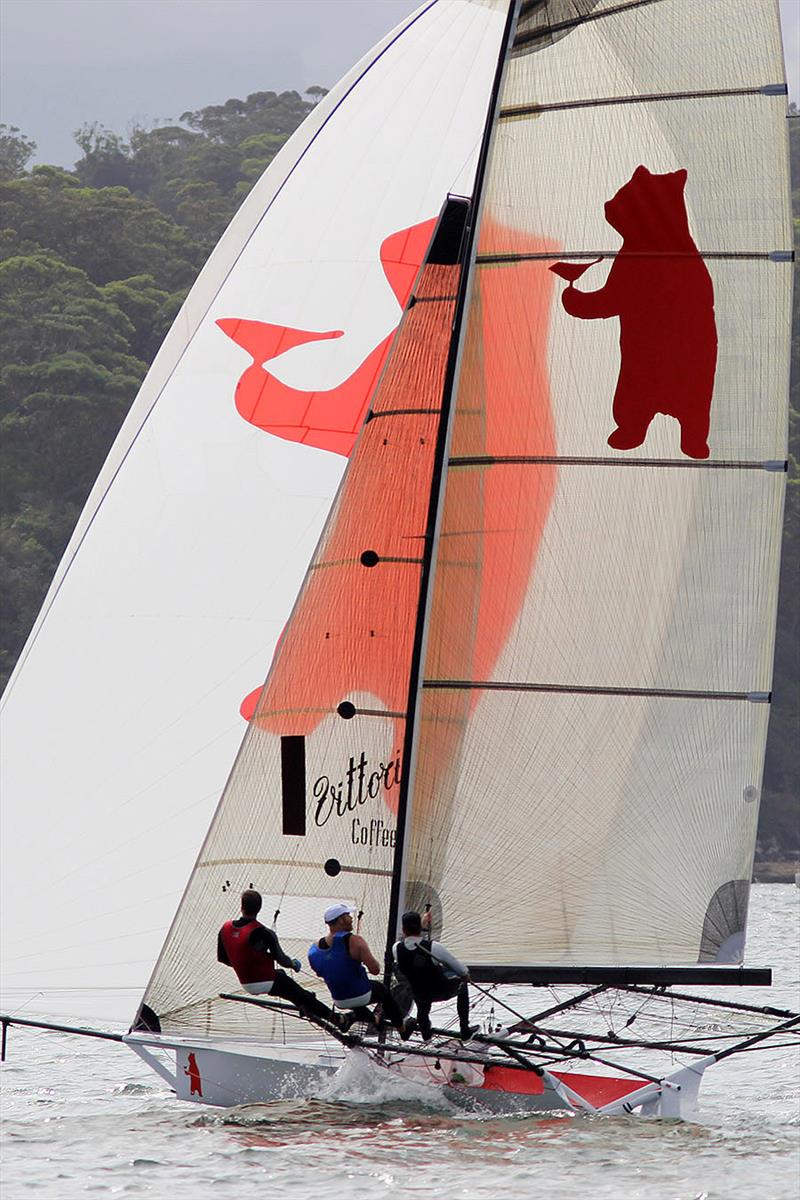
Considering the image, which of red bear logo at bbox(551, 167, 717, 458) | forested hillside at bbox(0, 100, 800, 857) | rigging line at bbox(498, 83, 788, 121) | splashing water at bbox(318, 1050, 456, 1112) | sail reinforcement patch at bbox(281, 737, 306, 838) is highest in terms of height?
forested hillside at bbox(0, 100, 800, 857)

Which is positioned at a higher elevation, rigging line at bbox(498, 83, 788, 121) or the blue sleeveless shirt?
rigging line at bbox(498, 83, 788, 121)

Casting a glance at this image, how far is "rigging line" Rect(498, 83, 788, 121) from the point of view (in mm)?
10117

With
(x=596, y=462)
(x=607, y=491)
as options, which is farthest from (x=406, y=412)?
(x=607, y=491)

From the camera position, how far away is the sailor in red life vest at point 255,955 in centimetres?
939

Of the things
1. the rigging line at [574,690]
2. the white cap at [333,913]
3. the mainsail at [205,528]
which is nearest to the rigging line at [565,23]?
the mainsail at [205,528]

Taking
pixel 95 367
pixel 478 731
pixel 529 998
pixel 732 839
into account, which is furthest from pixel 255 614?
pixel 95 367

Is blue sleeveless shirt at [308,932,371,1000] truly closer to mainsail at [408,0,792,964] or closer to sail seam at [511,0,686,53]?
mainsail at [408,0,792,964]

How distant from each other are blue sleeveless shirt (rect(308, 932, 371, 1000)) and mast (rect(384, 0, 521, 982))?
263mm

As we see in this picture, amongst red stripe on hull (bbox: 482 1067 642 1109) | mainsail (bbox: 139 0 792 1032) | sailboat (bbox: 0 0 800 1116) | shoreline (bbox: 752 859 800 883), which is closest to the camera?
red stripe on hull (bbox: 482 1067 642 1109)

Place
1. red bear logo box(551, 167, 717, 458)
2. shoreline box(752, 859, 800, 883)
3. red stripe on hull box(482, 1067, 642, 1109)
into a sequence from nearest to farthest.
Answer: red stripe on hull box(482, 1067, 642, 1109) → red bear logo box(551, 167, 717, 458) → shoreline box(752, 859, 800, 883)

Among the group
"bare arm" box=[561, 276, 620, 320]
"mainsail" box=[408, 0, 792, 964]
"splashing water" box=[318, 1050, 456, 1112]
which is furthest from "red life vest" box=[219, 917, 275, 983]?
"bare arm" box=[561, 276, 620, 320]

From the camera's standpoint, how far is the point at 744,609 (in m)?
10.4

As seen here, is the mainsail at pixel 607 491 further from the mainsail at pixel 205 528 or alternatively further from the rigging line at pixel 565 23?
the mainsail at pixel 205 528

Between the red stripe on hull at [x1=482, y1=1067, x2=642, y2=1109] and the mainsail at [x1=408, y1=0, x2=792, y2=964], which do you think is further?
the mainsail at [x1=408, y1=0, x2=792, y2=964]
